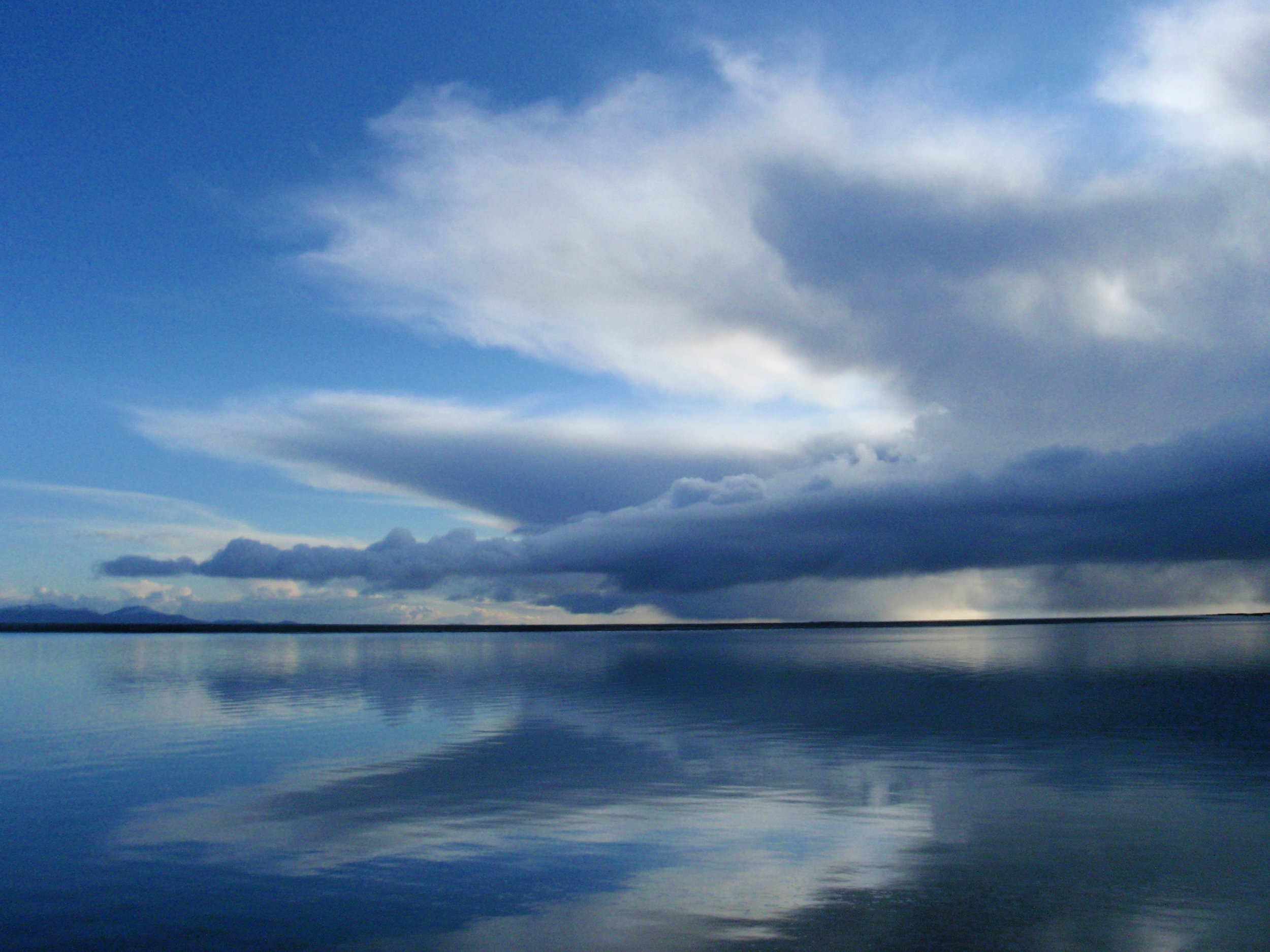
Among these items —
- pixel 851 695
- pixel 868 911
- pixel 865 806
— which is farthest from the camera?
pixel 851 695

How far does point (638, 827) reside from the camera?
77.3 feet

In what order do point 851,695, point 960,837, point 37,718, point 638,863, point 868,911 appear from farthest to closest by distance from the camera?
point 851,695 < point 37,718 < point 960,837 < point 638,863 < point 868,911

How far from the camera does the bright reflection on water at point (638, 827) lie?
638 inches

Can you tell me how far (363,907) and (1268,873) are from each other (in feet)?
63.9

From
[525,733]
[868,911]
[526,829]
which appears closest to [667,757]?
[525,733]

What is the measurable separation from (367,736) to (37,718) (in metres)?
24.1

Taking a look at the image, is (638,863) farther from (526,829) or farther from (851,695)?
(851,695)

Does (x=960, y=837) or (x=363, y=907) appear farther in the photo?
(x=960, y=837)

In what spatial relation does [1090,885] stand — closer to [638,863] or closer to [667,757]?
[638,863]

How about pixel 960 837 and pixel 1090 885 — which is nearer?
pixel 1090 885

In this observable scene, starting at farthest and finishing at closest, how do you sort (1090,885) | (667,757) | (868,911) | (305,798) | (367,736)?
(367,736) → (667,757) → (305,798) → (1090,885) → (868,911)

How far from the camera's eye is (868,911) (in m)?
16.7

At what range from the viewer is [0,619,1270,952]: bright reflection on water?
53.2ft

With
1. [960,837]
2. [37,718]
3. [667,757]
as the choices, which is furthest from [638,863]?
[37,718]
